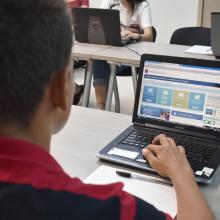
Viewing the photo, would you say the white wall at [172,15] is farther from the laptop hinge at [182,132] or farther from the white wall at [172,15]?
the laptop hinge at [182,132]

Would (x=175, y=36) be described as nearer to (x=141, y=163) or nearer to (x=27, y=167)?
(x=141, y=163)

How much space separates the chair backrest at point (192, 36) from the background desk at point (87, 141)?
1739 millimetres

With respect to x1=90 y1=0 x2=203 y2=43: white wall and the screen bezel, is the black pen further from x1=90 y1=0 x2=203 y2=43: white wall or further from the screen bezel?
x1=90 y1=0 x2=203 y2=43: white wall

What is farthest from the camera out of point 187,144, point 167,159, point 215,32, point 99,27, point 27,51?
point 99,27

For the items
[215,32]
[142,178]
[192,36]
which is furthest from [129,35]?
[142,178]

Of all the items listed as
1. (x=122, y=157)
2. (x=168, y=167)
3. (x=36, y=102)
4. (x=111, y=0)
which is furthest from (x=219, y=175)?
(x=111, y=0)

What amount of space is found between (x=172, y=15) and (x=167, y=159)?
3.99 m

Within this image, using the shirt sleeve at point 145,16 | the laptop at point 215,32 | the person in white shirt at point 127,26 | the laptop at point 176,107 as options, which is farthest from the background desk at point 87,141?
the shirt sleeve at point 145,16

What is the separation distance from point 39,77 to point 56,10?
0.10 m

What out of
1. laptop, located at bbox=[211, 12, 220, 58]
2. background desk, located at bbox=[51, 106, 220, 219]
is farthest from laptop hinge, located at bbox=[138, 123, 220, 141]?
laptop, located at bbox=[211, 12, 220, 58]

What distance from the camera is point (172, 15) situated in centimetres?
484

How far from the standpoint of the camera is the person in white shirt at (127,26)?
326 cm

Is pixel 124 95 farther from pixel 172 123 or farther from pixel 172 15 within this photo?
pixel 172 123

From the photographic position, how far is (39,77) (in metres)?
0.57
